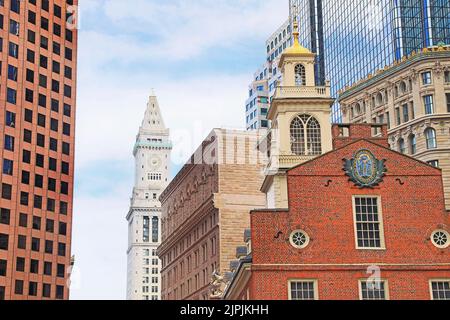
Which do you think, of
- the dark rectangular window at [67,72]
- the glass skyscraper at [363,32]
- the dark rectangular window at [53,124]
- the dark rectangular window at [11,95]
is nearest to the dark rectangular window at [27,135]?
the dark rectangular window at [11,95]

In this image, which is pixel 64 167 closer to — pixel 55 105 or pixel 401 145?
pixel 55 105

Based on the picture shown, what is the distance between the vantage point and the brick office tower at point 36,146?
408 feet

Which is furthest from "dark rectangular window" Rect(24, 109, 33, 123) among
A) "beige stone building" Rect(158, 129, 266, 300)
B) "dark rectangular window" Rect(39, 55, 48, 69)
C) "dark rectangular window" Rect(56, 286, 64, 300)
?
"dark rectangular window" Rect(56, 286, 64, 300)

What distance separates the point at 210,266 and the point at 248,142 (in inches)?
706

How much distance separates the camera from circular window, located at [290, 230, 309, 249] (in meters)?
45.2

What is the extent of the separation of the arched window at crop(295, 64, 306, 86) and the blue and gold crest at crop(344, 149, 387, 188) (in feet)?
66.3

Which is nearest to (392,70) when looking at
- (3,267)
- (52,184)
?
(52,184)

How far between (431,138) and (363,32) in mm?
41133

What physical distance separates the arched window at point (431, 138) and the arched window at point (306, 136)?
43833 mm

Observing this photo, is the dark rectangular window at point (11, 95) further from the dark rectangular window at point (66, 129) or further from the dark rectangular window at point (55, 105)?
the dark rectangular window at point (66, 129)

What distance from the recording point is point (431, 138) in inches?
4126

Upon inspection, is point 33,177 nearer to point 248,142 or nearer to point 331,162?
point 248,142

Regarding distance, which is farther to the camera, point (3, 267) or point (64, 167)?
point (64, 167)

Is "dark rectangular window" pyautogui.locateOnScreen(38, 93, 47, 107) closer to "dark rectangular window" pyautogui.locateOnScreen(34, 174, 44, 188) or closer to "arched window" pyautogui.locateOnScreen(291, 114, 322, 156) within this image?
"dark rectangular window" pyautogui.locateOnScreen(34, 174, 44, 188)
